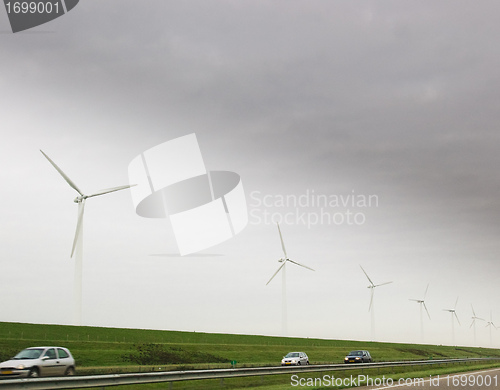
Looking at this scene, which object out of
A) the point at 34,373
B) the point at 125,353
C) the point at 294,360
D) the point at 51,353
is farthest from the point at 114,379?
the point at 125,353

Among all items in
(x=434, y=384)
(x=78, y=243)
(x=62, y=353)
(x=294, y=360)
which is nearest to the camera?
(x=62, y=353)

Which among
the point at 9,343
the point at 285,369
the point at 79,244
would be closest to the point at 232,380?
the point at 285,369

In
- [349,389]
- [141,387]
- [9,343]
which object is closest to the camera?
[349,389]

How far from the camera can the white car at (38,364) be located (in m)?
29.2

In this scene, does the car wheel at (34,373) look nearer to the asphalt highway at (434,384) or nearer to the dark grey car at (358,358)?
the asphalt highway at (434,384)

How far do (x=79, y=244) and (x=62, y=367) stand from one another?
121 feet

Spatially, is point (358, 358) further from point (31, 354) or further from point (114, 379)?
point (114, 379)

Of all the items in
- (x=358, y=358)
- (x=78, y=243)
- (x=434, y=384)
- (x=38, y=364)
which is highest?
(x=78, y=243)

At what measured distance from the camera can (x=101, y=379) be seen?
23.7 metres

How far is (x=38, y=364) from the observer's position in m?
30.0

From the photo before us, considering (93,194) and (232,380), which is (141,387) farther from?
(93,194)

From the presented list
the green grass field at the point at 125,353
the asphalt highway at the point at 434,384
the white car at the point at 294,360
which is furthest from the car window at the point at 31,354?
the white car at the point at 294,360

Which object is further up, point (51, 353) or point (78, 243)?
point (78, 243)

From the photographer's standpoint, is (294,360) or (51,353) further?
(294,360)
